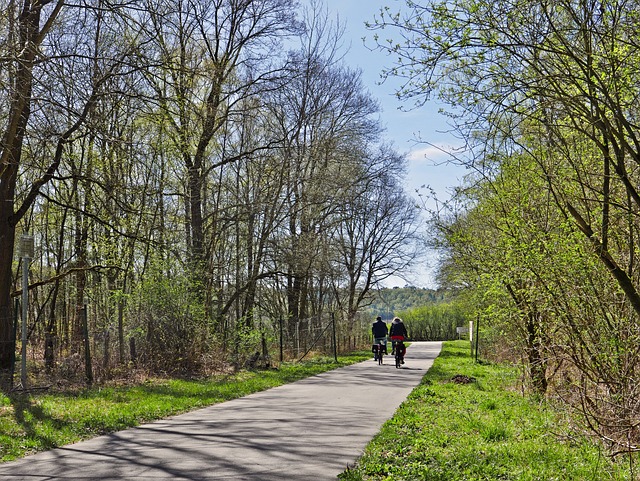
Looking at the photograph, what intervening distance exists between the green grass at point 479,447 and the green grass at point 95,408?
406 cm

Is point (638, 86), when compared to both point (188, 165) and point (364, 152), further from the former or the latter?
point (364, 152)

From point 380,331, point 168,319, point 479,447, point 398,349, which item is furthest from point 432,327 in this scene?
point 479,447

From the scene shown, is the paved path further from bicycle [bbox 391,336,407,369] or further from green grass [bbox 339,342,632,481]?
bicycle [bbox 391,336,407,369]

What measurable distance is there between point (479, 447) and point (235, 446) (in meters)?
3.12

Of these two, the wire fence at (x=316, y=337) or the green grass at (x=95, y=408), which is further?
the wire fence at (x=316, y=337)

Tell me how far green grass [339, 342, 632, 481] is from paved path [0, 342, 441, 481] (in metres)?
0.37

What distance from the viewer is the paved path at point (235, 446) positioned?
23.1ft

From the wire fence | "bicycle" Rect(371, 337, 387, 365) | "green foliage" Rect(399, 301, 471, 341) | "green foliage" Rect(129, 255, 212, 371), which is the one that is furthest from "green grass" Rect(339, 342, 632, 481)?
"green foliage" Rect(399, 301, 471, 341)

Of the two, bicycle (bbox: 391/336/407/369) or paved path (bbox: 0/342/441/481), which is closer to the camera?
paved path (bbox: 0/342/441/481)

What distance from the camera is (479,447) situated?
27.4ft

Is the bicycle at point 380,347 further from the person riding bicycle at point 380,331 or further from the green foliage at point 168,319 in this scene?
the green foliage at point 168,319

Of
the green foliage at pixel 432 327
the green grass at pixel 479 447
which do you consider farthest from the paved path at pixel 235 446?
the green foliage at pixel 432 327

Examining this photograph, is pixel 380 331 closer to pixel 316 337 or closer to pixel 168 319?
pixel 316 337

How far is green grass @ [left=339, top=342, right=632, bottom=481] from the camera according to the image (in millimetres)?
7059
